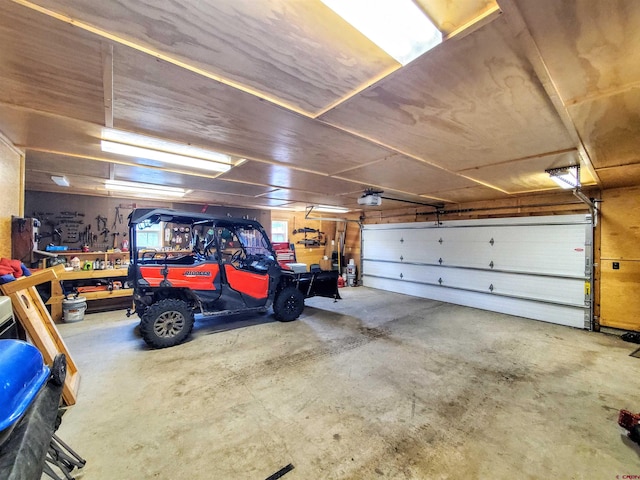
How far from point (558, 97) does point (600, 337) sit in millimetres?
4544

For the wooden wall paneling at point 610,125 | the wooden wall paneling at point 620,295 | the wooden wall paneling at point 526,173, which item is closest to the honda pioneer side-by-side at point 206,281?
the wooden wall paneling at point 526,173

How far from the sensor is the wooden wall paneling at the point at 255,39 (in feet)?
3.26

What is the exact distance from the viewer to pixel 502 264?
550 cm

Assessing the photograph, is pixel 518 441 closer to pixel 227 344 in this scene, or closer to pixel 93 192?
pixel 227 344

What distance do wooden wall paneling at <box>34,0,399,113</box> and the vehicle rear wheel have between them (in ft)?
10.1

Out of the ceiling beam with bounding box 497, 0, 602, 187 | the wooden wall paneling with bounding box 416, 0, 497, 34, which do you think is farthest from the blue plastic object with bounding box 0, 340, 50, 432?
the ceiling beam with bounding box 497, 0, 602, 187

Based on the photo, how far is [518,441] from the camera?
1.94 m

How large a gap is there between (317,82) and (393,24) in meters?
0.48

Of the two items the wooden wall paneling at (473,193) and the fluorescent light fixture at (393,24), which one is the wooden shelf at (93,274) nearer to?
the fluorescent light fixture at (393,24)

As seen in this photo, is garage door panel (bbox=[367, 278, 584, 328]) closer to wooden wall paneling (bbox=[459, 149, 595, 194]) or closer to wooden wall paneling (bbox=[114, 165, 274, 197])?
wooden wall paneling (bbox=[459, 149, 595, 194])

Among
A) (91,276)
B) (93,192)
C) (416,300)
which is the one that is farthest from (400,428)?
(93,192)

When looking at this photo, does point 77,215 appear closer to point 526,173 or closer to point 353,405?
point 353,405

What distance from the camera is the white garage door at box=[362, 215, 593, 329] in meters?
4.62

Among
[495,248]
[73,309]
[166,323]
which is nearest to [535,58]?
[166,323]
